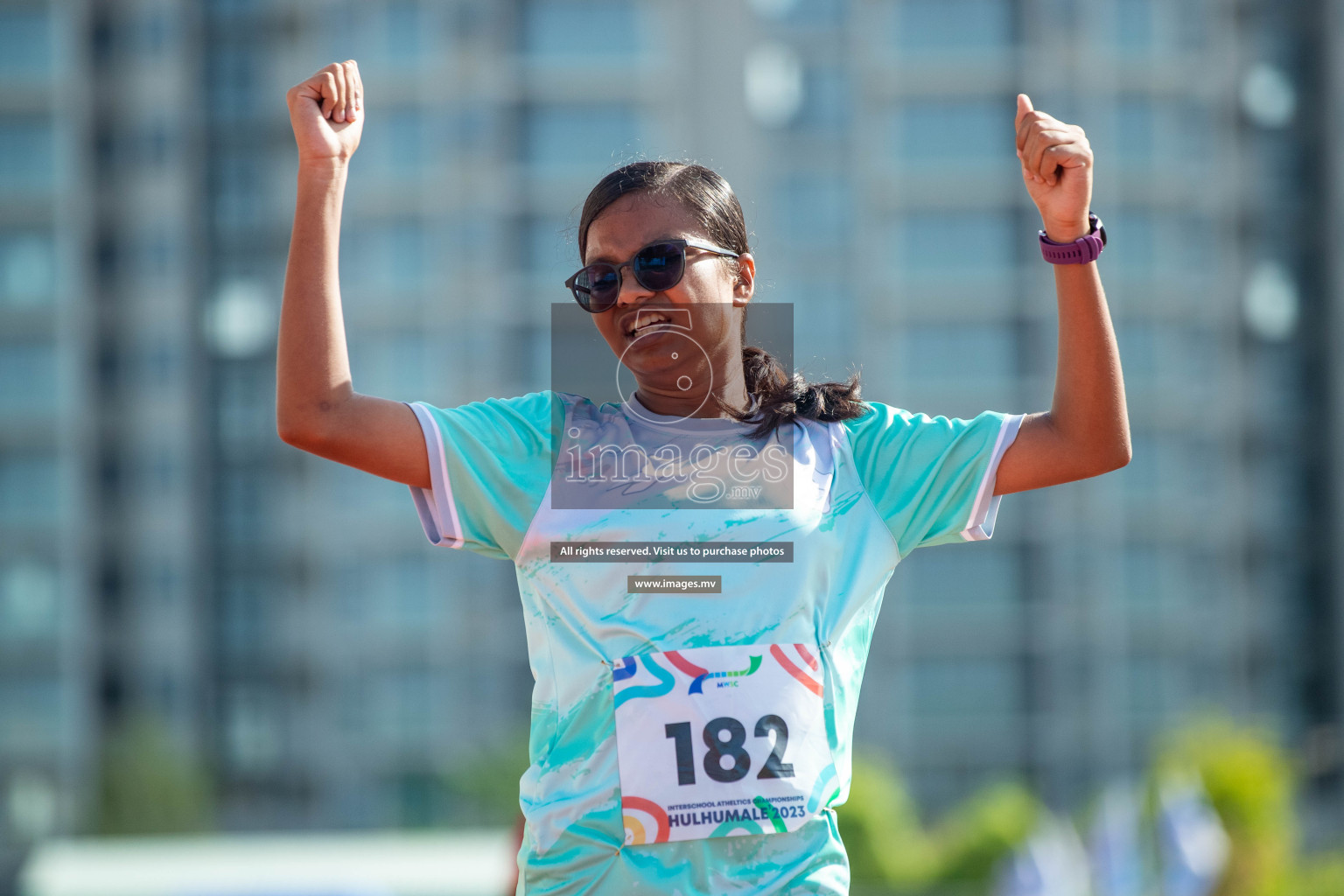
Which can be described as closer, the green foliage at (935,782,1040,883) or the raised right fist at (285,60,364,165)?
the raised right fist at (285,60,364,165)

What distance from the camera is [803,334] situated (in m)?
27.7

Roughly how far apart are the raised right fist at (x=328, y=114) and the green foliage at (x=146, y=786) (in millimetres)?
30903

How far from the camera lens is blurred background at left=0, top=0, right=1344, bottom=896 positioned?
29.5 metres

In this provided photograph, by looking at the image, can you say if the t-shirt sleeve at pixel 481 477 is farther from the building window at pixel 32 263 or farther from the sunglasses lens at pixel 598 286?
the building window at pixel 32 263

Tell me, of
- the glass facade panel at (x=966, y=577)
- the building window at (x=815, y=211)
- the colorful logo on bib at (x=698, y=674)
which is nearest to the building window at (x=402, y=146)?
the building window at (x=815, y=211)

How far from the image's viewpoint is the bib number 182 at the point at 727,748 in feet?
6.09

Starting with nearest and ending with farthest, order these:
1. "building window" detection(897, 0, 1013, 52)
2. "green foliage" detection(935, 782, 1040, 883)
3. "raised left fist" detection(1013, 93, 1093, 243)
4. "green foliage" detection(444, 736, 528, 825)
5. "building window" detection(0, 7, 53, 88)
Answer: "raised left fist" detection(1013, 93, 1093, 243)
"green foliage" detection(935, 782, 1040, 883)
"green foliage" detection(444, 736, 528, 825)
"building window" detection(897, 0, 1013, 52)
"building window" detection(0, 7, 53, 88)

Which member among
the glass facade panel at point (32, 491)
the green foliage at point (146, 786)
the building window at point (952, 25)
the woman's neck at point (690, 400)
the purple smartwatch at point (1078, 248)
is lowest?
the green foliage at point (146, 786)

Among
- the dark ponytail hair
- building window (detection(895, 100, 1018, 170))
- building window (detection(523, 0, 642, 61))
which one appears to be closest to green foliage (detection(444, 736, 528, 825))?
building window (detection(523, 0, 642, 61))

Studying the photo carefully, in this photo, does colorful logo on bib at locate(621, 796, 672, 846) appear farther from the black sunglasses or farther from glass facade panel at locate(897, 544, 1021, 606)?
glass facade panel at locate(897, 544, 1021, 606)

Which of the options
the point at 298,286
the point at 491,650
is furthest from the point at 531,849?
the point at 491,650

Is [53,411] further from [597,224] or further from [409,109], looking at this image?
[597,224]

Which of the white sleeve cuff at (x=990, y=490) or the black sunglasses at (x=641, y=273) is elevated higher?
the black sunglasses at (x=641, y=273)

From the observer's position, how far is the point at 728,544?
193 centimetres
